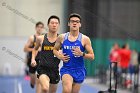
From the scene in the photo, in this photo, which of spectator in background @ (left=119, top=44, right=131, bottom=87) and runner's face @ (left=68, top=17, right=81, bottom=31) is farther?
spectator in background @ (left=119, top=44, right=131, bottom=87)

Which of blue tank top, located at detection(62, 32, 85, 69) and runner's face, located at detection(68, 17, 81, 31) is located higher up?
runner's face, located at detection(68, 17, 81, 31)

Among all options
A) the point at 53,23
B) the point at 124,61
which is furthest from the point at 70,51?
the point at 124,61

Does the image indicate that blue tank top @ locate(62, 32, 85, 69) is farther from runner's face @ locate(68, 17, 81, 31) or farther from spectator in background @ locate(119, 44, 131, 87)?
spectator in background @ locate(119, 44, 131, 87)

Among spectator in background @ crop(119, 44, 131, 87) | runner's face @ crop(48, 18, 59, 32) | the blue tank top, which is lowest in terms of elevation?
spectator in background @ crop(119, 44, 131, 87)

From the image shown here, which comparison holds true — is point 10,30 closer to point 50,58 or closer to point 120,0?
point 120,0

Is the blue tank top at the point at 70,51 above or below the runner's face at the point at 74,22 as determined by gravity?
below

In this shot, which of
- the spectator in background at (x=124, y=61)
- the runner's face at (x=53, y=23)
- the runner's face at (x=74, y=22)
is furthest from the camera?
the spectator in background at (x=124, y=61)

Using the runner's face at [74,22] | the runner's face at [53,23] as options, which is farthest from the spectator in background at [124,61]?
the runner's face at [74,22]

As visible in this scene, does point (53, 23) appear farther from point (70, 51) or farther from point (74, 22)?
point (70, 51)

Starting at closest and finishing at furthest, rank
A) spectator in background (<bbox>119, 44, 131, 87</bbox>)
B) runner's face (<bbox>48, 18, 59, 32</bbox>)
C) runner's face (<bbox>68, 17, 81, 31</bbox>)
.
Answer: runner's face (<bbox>68, 17, 81, 31</bbox>) → runner's face (<bbox>48, 18, 59, 32</bbox>) → spectator in background (<bbox>119, 44, 131, 87</bbox>)

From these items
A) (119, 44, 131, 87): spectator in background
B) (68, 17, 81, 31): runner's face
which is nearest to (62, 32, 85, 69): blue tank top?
(68, 17, 81, 31): runner's face

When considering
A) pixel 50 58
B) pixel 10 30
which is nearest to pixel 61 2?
pixel 10 30

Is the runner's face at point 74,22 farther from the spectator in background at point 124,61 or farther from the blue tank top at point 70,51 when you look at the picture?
the spectator in background at point 124,61

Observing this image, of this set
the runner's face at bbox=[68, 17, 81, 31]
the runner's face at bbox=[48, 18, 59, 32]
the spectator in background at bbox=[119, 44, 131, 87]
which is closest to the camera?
the runner's face at bbox=[68, 17, 81, 31]
